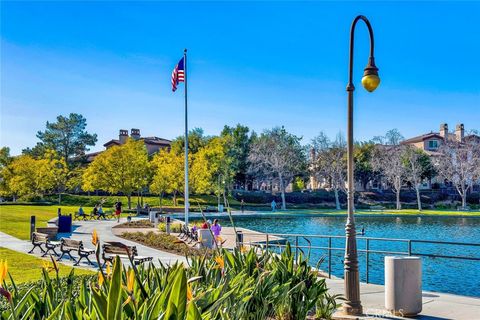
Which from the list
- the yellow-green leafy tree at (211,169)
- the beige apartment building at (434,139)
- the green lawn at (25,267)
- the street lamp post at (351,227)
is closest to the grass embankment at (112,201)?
the yellow-green leafy tree at (211,169)

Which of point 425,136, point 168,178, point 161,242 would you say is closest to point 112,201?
→ point 168,178

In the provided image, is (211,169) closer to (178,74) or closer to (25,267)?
(178,74)

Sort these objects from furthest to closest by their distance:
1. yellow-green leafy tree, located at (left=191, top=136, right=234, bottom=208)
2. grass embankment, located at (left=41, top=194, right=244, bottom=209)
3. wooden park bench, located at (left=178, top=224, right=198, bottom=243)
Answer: grass embankment, located at (left=41, top=194, right=244, bottom=209)
yellow-green leafy tree, located at (left=191, top=136, right=234, bottom=208)
wooden park bench, located at (left=178, top=224, right=198, bottom=243)

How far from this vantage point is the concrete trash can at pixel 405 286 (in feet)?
27.6

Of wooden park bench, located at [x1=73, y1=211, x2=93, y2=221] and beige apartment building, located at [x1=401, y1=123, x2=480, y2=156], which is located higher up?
beige apartment building, located at [x1=401, y1=123, x2=480, y2=156]

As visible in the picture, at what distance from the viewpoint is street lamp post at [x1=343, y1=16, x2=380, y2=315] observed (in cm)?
841

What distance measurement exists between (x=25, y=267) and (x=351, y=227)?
1078 cm

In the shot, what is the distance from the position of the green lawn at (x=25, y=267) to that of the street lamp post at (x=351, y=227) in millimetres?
7948

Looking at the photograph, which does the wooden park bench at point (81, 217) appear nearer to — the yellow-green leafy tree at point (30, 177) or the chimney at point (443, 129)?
the yellow-green leafy tree at point (30, 177)

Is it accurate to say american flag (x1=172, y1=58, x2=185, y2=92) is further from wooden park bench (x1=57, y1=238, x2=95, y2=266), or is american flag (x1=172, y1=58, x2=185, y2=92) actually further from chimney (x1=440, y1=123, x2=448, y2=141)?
chimney (x1=440, y1=123, x2=448, y2=141)

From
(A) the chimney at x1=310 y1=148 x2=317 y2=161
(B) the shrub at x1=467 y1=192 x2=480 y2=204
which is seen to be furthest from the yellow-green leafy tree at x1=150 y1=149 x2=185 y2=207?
(B) the shrub at x1=467 y1=192 x2=480 y2=204

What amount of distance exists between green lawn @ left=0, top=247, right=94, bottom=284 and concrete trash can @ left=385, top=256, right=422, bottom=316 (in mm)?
8632

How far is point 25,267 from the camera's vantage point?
49.0 ft

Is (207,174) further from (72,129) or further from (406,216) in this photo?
(72,129)
